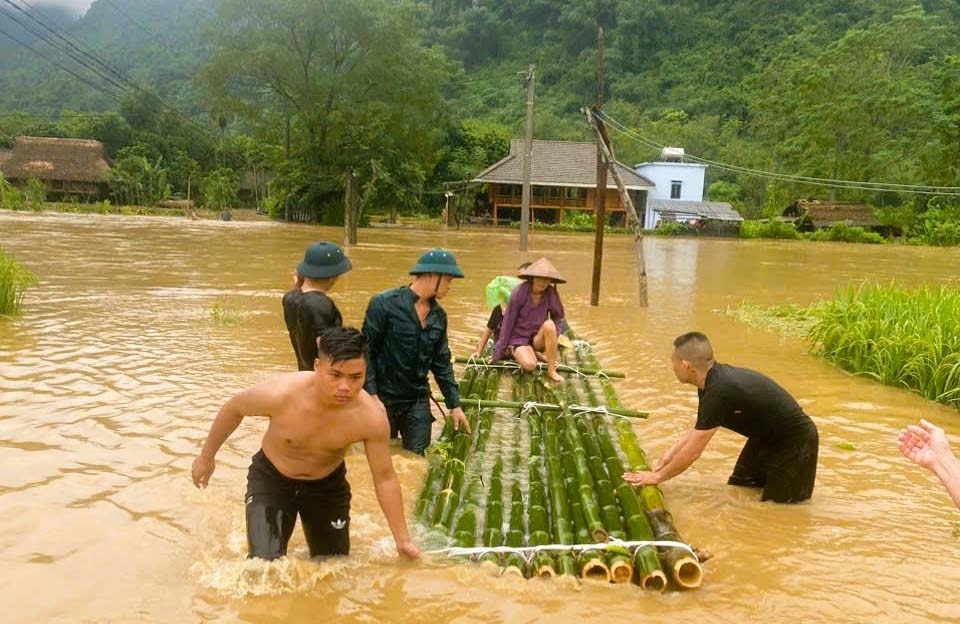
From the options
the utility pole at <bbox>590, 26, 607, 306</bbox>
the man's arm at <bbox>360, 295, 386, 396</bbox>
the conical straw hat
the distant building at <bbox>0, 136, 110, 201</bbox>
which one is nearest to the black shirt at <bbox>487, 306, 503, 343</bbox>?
the conical straw hat

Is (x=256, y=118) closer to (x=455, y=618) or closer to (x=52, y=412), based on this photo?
(x=52, y=412)

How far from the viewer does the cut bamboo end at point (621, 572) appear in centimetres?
343

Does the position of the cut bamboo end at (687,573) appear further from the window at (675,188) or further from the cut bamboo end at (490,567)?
the window at (675,188)

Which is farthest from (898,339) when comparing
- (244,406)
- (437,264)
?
(244,406)

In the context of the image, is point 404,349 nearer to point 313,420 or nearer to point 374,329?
point 374,329

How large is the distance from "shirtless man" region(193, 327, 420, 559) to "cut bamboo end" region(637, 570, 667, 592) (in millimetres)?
1024

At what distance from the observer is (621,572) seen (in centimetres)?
345

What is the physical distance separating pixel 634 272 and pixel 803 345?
10.6m

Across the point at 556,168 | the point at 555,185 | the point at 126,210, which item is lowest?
the point at 126,210

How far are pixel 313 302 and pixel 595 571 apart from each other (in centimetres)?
224

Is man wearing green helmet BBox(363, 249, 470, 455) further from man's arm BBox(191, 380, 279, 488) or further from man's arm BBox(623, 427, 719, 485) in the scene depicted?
man's arm BBox(191, 380, 279, 488)

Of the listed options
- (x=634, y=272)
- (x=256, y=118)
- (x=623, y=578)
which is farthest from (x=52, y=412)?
(x=256, y=118)

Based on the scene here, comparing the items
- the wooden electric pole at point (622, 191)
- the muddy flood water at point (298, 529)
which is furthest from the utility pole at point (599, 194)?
the muddy flood water at point (298, 529)

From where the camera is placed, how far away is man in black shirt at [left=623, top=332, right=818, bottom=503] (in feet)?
13.3
